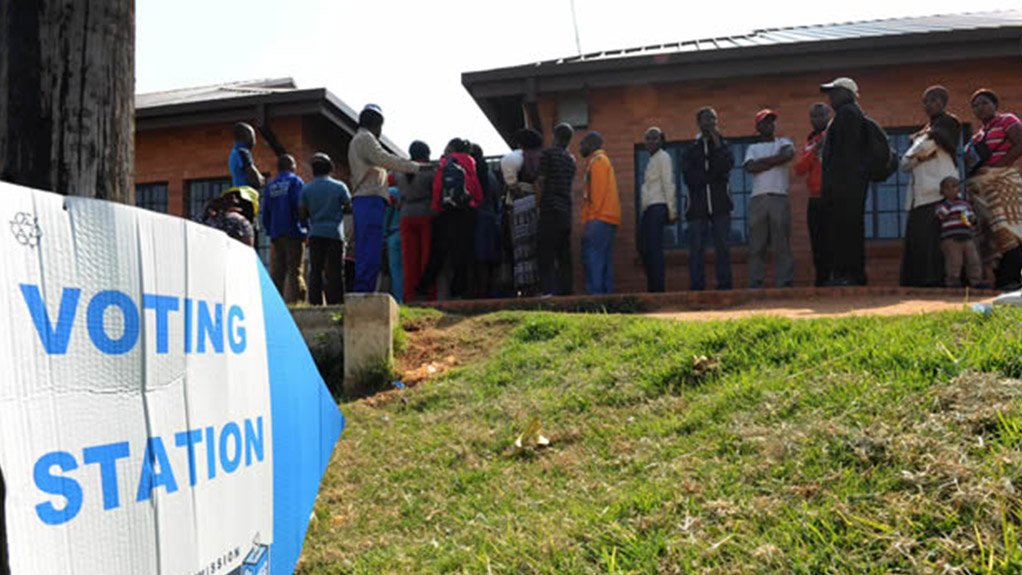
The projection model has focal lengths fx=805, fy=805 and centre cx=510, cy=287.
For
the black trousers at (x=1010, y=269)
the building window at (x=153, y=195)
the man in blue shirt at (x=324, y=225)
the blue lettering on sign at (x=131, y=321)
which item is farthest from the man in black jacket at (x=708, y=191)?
the building window at (x=153, y=195)

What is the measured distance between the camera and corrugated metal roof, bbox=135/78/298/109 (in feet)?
47.6

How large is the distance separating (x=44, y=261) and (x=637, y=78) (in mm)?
10899

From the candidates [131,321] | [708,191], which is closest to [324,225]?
[708,191]

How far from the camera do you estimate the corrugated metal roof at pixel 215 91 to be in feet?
47.6

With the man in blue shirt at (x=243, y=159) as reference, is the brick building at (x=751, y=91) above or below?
above

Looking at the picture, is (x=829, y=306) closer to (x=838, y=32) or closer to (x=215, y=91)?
(x=838, y=32)

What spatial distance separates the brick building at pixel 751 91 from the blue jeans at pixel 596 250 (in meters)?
2.27

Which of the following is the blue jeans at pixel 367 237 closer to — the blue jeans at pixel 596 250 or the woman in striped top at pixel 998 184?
the blue jeans at pixel 596 250

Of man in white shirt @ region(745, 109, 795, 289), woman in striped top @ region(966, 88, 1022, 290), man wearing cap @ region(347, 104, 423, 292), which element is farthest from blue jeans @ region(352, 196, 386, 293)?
woman in striped top @ region(966, 88, 1022, 290)

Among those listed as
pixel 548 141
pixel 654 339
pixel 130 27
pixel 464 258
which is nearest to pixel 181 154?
pixel 548 141

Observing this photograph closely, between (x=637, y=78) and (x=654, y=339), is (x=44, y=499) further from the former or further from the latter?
(x=637, y=78)

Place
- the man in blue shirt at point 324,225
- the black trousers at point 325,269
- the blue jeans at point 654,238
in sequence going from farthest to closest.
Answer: the blue jeans at point 654,238, the black trousers at point 325,269, the man in blue shirt at point 324,225

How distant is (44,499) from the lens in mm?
954

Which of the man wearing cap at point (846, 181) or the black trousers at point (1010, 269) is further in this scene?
the black trousers at point (1010, 269)
